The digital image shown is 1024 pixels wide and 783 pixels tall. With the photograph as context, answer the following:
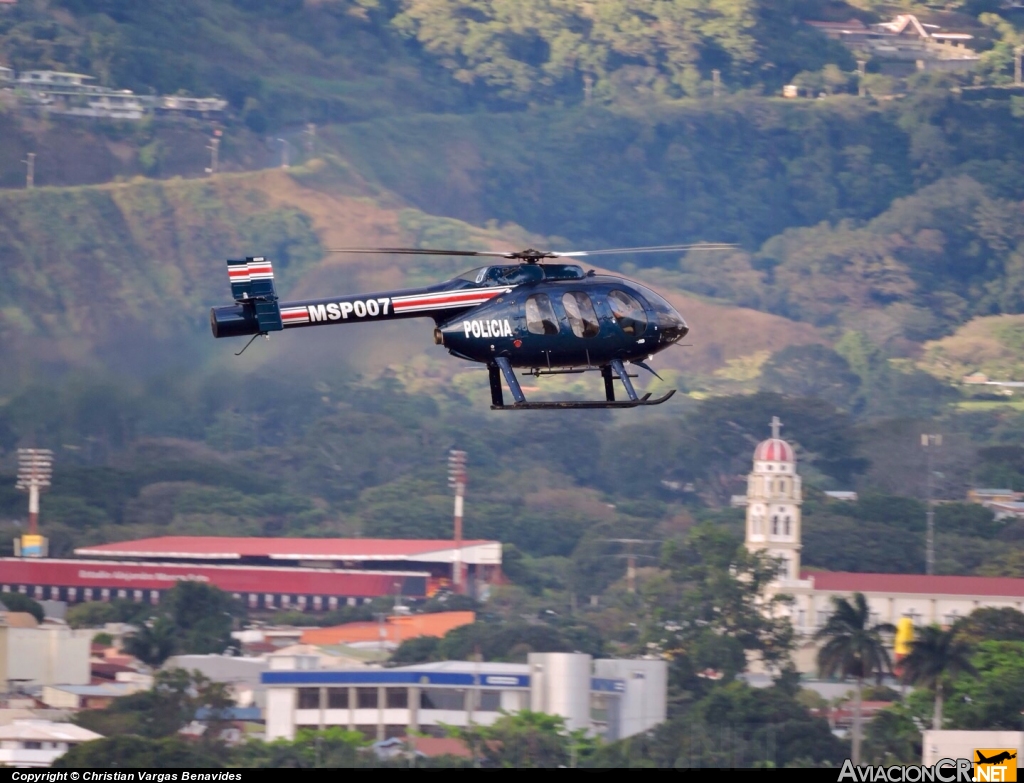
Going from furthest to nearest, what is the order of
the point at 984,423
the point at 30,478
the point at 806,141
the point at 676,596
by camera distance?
1. the point at 806,141
2. the point at 984,423
3. the point at 30,478
4. the point at 676,596

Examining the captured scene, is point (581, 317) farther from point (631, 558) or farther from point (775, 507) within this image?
point (631, 558)

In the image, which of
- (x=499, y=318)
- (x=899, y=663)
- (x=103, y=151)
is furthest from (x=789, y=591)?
(x=103, y=151)

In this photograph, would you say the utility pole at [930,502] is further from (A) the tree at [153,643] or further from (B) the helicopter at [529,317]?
(B) the helicopter at [529,317]

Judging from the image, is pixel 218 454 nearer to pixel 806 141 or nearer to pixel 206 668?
pixel 206 668

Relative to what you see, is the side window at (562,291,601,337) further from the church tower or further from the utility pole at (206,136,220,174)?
the utility pole at (206,136,220,174)

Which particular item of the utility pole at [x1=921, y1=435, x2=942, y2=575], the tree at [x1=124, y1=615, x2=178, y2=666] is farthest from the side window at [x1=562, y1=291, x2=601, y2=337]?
the utility pole at [x1=921, y1=435, x2=942, y2=575]

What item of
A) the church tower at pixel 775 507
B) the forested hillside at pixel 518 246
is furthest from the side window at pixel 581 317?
the forested hillside at pixel 518 246
